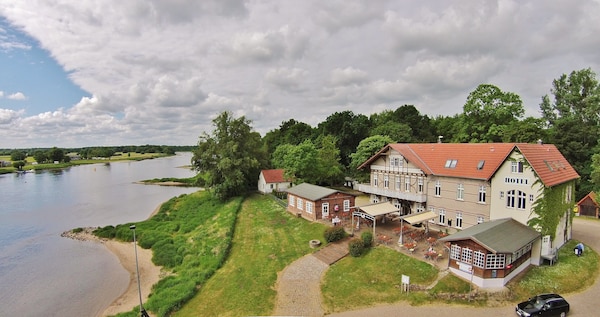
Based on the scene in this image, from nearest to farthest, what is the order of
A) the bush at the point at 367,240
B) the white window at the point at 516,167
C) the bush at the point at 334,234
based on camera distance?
1. the white window at the point at 516,167
2. the bush at the point at 367,240
3. the bush at the point at 334,234

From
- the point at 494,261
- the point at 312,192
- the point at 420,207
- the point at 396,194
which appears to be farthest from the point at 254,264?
the point at 420,207

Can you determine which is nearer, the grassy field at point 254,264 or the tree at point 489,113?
the grassy field at point 254,264

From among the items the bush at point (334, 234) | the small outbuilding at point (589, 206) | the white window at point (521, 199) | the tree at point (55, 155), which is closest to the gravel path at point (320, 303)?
the bush at point (334, 234)

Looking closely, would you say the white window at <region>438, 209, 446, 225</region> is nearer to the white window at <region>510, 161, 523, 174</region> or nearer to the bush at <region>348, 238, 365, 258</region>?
the white window at <region>510, 161, 523, 174</region>

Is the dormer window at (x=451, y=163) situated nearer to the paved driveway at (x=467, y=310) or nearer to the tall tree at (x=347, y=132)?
the paved driveway at (x=467, y=310)

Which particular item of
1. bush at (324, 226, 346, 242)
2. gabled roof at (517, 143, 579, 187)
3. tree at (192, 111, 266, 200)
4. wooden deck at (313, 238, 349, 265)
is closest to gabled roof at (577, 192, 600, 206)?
gabled roof at (517, 143, 579, 187)

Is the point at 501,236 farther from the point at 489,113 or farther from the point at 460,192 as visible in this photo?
the point at 489,113
